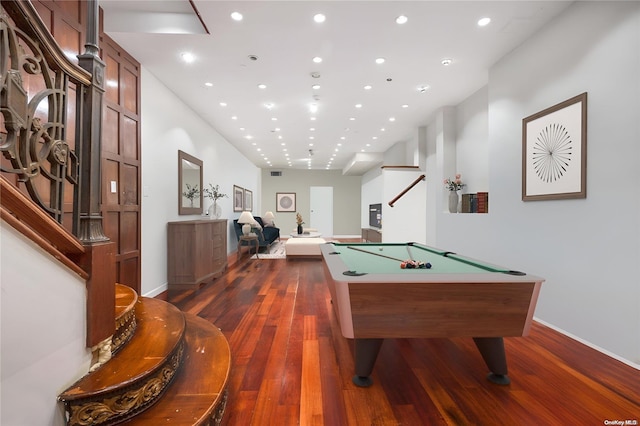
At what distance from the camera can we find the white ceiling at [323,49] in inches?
106

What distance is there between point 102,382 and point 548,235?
3640mm

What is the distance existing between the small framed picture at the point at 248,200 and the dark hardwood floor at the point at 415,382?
6.69 metres

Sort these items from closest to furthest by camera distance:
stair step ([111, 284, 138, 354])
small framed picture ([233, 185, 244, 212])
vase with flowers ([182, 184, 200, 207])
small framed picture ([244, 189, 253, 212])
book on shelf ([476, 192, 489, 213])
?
stair step ([111, 284, 138, 354]) → book on shelf ([476, 192, 489, 213]) → vase with flowers ([182, 184, 200, 207]) → small framed picture ([233, 185, 244, 212]) → small framed picture ([244, 189, 253, 212])

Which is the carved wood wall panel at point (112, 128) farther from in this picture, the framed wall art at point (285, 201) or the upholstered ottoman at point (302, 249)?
the framed wall art at point (285, 201)

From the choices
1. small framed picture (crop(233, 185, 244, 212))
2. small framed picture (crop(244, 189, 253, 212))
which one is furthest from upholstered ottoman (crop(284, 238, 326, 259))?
small framed picture (crop(244, 189, 253, 212))

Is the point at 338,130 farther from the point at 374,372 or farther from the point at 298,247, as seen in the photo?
the point at 374,372

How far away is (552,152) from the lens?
9.31 feet

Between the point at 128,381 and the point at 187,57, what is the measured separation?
355cm

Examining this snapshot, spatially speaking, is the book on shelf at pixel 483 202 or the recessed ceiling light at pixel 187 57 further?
the book on shelf at pixel 483 202

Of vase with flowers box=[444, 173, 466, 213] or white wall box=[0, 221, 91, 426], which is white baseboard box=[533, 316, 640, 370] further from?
white wall box=[0, 221, 91, 426]

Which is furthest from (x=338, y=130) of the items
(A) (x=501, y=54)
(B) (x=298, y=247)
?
(A) (x=501, y=54)

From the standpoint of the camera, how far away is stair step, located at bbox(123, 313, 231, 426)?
1176 millimetres

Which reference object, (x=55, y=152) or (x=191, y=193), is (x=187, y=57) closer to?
(x=191, y=193)

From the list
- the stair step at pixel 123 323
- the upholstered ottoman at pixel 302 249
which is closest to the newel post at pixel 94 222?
the stair step at pixel 123 323
